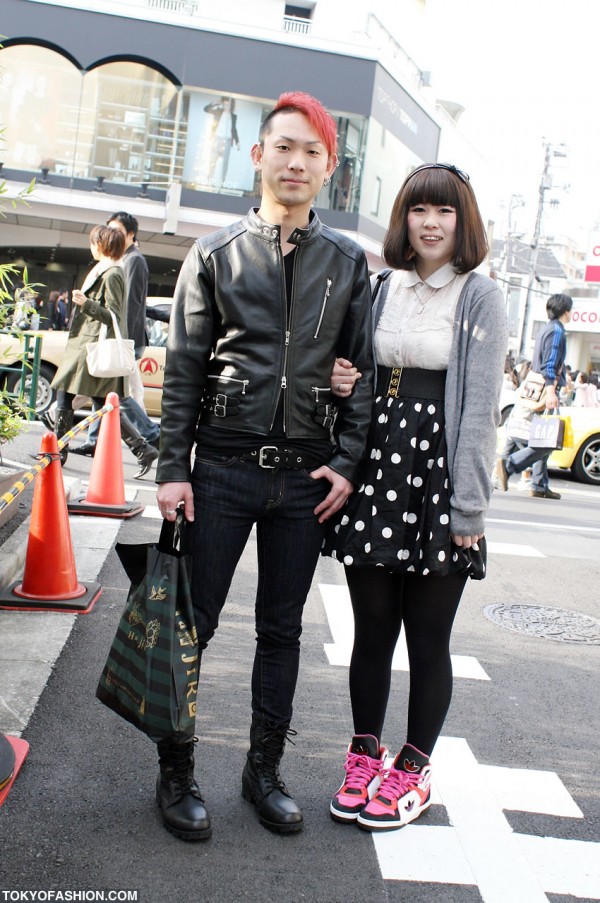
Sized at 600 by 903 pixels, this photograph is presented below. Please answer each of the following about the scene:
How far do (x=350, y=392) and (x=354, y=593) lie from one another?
25.6 inches

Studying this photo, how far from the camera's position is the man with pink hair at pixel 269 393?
9.02ft

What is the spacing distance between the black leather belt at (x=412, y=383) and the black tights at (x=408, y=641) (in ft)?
1.81

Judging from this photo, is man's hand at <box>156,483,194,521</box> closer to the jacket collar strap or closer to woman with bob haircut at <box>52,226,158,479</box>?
the jacket collar strap

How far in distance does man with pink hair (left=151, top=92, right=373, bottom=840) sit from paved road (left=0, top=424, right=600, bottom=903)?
0.17 m

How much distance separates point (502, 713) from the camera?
3.99 m

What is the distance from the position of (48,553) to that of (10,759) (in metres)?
1.75

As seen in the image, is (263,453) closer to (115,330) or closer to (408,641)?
Result: (408,641)

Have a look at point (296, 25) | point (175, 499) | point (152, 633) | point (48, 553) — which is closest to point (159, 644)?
point (152, 633)

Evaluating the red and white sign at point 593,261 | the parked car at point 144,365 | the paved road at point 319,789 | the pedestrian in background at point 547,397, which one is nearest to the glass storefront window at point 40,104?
the red and white sign at point 593,261

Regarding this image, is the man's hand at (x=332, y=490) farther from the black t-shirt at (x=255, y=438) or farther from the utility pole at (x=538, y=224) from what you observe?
the utility pole at (x=538, y=224)

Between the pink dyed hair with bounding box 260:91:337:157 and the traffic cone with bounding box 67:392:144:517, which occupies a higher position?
the pink dyed hair with bounding box 260:91:337:157

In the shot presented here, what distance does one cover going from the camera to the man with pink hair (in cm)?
275

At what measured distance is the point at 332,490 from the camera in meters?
2.84

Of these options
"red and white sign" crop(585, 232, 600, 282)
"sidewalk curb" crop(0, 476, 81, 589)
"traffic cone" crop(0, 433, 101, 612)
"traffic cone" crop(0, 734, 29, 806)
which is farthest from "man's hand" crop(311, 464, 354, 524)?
"red and white sign" crop(585, 232, 600, 282)
